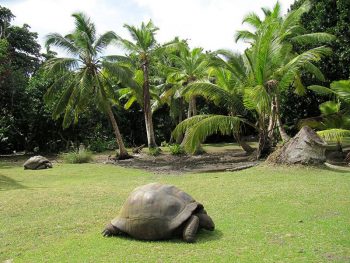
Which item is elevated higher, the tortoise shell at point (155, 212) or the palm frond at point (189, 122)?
the palm frond at point (189, 122)

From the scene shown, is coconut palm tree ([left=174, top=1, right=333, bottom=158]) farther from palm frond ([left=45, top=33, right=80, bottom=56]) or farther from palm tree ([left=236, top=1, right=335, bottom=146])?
palm frond ([left=45, top=33, right=80, bottom=56])

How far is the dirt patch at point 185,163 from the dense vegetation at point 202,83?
109cm

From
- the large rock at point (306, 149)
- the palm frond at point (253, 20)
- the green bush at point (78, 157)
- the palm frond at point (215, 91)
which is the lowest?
the green bush at point (78, 157)

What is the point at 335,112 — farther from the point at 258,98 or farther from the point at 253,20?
the point at 253,20

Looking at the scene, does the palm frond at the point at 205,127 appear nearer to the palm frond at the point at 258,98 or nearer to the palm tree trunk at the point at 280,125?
the palm frond at the point at 258,98

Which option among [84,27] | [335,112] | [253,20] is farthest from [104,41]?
[335,112]

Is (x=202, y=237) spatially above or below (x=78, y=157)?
below

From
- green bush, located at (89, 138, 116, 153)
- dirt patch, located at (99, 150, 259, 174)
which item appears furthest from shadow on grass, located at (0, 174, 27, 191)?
green bush, located at (89, 138, 116, 153)

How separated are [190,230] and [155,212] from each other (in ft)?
1.87

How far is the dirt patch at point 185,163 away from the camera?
17.4m

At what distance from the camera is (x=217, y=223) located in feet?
22.4

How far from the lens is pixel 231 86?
19.2 meters

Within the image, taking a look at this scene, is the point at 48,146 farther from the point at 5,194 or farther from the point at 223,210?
the point at 223,210

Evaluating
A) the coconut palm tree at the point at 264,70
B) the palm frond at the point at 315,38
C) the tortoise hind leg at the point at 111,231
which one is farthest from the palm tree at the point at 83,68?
the tortoise hind leg at the point at 111,231
